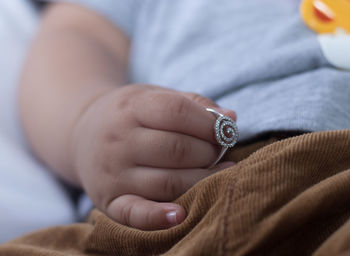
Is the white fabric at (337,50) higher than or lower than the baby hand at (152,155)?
higher

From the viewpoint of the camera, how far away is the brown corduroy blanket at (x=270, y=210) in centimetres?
31

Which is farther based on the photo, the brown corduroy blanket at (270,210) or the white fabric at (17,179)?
the white fabric at (17,179)

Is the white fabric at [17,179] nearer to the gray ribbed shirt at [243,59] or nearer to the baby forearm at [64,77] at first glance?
the baby forearm at [64,77]

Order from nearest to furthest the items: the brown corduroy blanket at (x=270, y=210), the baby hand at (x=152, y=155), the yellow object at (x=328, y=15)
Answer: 1. the brown corduroy blanket at (x=270, y=210)
2. the baby hand at (x=152, y=155)
3. the yellow object at (x=328, y=15)

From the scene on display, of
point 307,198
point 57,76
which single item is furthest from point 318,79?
point 57,76

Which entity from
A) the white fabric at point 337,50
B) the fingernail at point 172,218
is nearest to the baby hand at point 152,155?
the fingernail at point 172,218

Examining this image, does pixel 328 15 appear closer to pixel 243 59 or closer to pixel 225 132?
pixel 243 59

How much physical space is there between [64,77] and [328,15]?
1.31 feet

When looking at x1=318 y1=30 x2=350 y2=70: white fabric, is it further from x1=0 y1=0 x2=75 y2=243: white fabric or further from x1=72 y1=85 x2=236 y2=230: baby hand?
x1=0 y1=0 x2=75 y2=243: white fabric

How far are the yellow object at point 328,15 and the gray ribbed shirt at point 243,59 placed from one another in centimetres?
2

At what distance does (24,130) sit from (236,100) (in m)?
0.39

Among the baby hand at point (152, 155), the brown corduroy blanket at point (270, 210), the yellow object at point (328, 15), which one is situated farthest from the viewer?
the yellow object at point (328, 15)

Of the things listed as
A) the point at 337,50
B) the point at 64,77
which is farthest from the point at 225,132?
the point at 64,77

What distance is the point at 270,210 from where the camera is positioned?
1.07 ft
